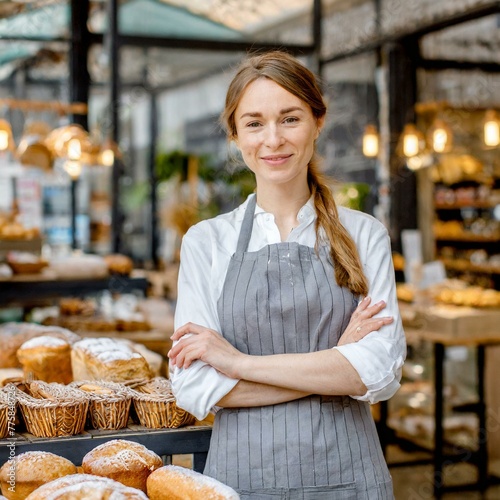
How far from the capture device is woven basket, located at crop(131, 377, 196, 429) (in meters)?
2.01

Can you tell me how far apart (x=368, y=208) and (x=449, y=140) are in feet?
5.69

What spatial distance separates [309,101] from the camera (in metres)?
1.88

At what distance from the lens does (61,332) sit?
2.91 m

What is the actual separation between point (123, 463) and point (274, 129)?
0.78 m

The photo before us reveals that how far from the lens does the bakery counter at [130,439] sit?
187 centimetres

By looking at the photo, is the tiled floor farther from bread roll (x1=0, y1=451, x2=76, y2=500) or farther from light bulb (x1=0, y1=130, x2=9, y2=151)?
bread roll (x1=0, y1=451, x2=76, y2=500)

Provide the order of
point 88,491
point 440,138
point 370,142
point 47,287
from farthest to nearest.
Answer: point 370,142 → point 440,138 → point 47,287 → point 88,491

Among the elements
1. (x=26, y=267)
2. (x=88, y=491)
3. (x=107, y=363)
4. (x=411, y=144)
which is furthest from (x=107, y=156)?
(x=88, y=491)

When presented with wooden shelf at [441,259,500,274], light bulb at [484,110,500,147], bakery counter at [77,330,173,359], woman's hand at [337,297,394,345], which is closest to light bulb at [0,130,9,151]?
bakery counter at [77,330,173,359]

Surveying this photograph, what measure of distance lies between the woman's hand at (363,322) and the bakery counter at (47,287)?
3.56 meters

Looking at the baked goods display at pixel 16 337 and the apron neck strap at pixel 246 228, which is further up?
the apron neck strap at pixel 246 228

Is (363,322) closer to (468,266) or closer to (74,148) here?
(74,148)

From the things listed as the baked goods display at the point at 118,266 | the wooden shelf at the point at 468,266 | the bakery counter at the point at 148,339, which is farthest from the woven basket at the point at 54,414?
the wooden shelf at the point at 468,266

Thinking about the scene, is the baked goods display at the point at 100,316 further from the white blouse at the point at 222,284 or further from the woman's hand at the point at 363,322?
the woman's hand at the point at 363,322
